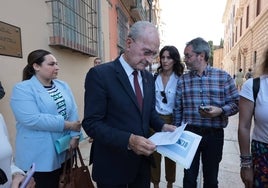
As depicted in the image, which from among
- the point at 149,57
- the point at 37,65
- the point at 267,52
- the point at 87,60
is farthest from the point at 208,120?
the point at 87,60

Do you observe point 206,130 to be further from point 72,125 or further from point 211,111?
point 72,125

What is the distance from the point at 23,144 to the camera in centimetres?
221

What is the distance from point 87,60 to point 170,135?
14.4 ft

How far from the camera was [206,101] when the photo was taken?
2.51 metres

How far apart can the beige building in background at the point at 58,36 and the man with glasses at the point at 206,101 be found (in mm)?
2161

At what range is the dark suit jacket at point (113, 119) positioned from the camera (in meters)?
1.60

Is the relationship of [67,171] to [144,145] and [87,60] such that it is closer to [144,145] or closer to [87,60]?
[144,145]

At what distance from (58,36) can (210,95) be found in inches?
107

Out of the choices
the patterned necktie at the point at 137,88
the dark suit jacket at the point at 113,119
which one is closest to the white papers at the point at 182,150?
the dark suit jacket at the point at 113,119

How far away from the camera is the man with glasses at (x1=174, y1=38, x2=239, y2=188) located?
2506 millimetres

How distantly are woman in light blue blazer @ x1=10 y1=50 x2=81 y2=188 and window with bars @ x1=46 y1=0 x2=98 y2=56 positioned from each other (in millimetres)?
1816

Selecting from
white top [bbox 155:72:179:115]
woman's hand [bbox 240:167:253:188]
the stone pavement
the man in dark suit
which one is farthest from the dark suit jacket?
the stone pavement

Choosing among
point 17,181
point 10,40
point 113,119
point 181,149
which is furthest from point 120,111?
point 10,40

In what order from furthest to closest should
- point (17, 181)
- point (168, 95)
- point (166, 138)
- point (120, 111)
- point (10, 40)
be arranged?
Result: point (10, 40), point (168, 95), point (120, 111), point (166, 138), point (17, 181)
